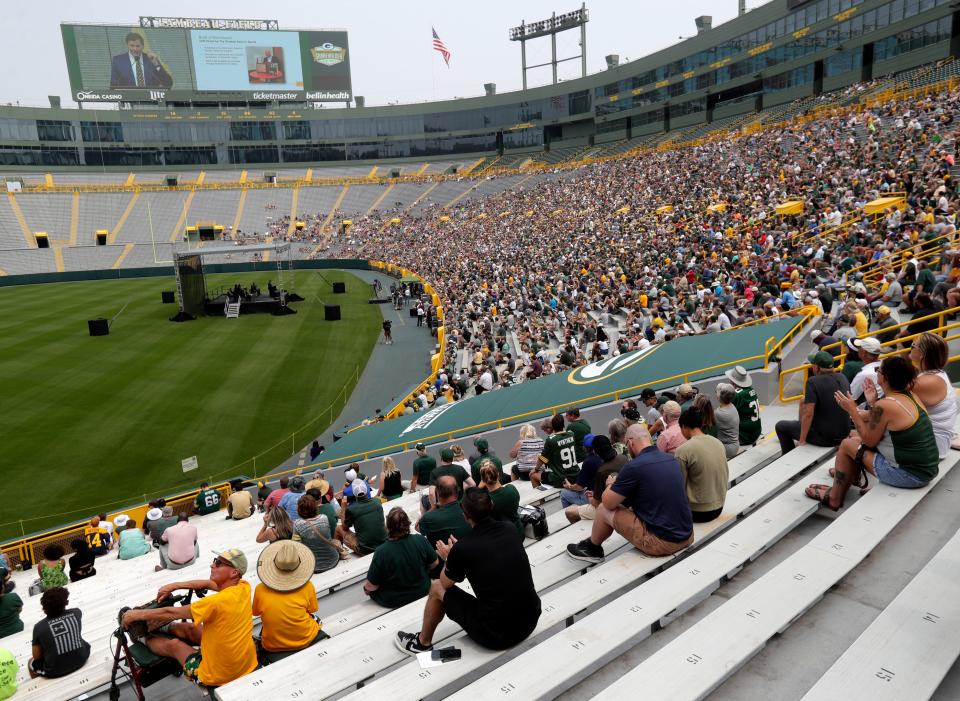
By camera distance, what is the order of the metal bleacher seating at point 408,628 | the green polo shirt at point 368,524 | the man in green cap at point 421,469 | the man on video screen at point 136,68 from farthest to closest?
the man on video screen at point 136,68 → the man in green cap at point 421,469 → the green polo shirt at point 368,524 → the metal bleacher seating at point 408,628

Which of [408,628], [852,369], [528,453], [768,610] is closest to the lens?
[768,610]

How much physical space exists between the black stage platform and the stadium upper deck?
43.5 m

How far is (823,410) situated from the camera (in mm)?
7027

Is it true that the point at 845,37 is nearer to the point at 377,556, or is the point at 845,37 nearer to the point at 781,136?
the point at 781,136

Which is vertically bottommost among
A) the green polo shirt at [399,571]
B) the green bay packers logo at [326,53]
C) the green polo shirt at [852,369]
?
the green polo shirt at [399,571]

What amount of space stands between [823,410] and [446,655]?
502 centimetres

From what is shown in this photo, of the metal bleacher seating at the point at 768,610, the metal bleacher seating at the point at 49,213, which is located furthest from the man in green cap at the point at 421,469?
the metal bleacher seating at the point at 49,213

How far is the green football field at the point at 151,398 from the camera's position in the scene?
56.5 ft

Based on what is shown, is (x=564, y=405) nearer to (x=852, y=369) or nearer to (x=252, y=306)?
(x=852, y=369)

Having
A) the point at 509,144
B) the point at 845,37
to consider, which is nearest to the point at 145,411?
the point at 845,37

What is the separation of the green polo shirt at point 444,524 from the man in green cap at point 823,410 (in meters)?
3.99

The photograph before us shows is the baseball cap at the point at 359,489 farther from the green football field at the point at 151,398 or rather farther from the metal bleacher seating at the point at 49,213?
the metal bleacher seating at the point at 49,213

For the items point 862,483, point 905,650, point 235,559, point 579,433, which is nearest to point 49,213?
point 579,433

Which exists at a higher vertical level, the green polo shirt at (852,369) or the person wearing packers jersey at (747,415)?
the green polo shirt at (852,369)
